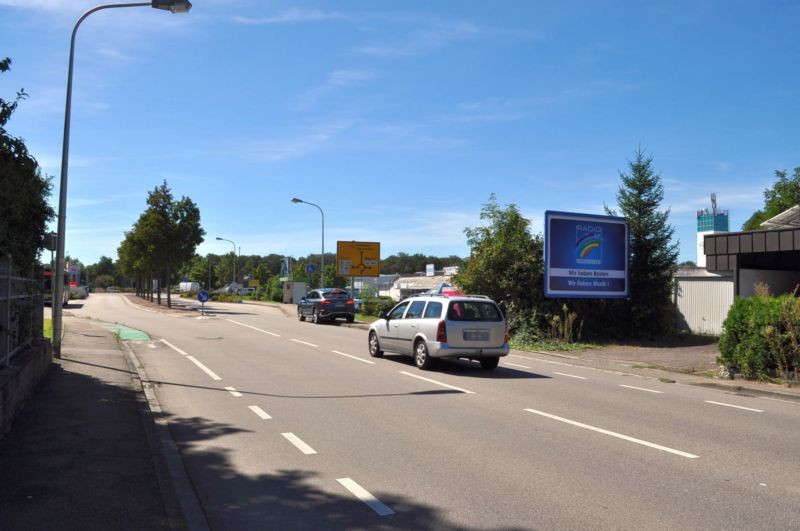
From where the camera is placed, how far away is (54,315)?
14195 millimetres

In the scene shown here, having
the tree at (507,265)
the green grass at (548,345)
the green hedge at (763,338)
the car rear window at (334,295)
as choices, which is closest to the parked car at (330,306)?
the car rear window at (334,295)

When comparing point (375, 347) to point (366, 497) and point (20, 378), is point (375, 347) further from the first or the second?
point (366, 497)

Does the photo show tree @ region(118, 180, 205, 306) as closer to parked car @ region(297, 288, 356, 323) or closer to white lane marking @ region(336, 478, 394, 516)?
parked car @ region(297, 288, 356, 323)

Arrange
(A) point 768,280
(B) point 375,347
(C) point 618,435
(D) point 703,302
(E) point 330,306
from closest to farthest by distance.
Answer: (C) point 618,435, (B) point 375,347, (A) point 768,280, (D) point 703,302, (E) point 330,306

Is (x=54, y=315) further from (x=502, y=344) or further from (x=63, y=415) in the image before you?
(x=502, y=344)

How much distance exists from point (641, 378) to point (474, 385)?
15.0 feet

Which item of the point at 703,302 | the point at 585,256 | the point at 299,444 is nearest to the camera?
the point at 299,444

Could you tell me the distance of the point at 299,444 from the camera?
7238mm

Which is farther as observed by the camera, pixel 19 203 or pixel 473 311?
pixel 473 311

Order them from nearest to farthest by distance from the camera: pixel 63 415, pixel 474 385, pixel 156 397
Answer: pixel 63 415 < pixel 156 397 < pixel 474 385

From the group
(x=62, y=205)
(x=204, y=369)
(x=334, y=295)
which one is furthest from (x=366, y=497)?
(x=334, y=295)

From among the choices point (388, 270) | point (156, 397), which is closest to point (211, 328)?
point (156, 397)

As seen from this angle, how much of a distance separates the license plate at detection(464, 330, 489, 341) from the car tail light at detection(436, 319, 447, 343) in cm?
45

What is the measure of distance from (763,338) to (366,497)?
35.6ft
